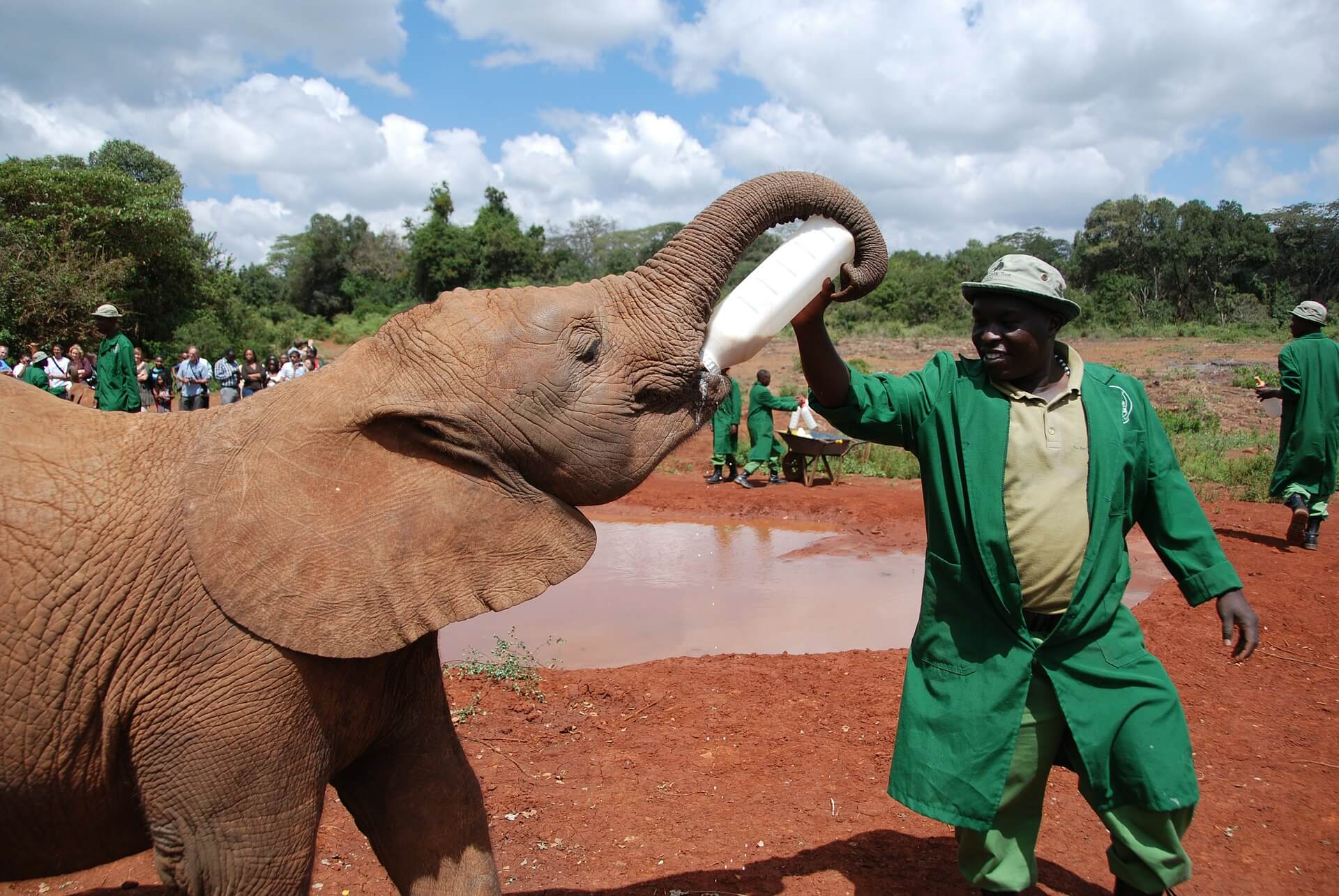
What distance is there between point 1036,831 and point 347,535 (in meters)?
2.16

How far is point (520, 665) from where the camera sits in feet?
19.0

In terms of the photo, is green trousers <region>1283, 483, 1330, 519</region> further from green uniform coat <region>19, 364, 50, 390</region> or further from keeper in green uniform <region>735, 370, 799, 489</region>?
green uniform coat <region>19, 364, 50, 390</region>

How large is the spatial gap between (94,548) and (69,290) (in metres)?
25.0

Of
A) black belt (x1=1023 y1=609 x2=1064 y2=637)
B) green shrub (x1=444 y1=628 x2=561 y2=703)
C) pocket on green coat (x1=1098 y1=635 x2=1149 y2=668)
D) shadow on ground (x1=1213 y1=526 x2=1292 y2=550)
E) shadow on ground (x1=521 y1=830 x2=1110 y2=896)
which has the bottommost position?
shadow on ground (x1=521 y1=830 x2=1110 y2=896)

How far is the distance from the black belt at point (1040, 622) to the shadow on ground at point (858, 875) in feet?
4.60

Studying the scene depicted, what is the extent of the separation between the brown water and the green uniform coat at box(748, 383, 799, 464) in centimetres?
377

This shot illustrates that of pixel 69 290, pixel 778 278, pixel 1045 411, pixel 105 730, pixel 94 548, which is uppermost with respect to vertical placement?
pixel 69 290

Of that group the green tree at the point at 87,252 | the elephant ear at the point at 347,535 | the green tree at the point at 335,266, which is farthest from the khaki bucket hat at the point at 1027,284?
the green tree at the point at 335,266

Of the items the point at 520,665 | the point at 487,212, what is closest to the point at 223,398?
the point at 520,665

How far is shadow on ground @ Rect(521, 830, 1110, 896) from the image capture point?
354 cm

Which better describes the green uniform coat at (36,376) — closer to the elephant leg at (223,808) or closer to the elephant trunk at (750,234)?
the elephant leg at (223,808)

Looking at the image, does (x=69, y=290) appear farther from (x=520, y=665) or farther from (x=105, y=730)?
(x=105, y=730)

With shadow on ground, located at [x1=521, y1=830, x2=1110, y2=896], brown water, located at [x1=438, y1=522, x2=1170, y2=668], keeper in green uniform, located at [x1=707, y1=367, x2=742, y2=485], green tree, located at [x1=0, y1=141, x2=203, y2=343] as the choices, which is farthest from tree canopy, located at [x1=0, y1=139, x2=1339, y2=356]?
shadow on ground, located at [x1=521, y1=830, x2=1110, y2=896]

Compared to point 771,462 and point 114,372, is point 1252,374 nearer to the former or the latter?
point 771,462
